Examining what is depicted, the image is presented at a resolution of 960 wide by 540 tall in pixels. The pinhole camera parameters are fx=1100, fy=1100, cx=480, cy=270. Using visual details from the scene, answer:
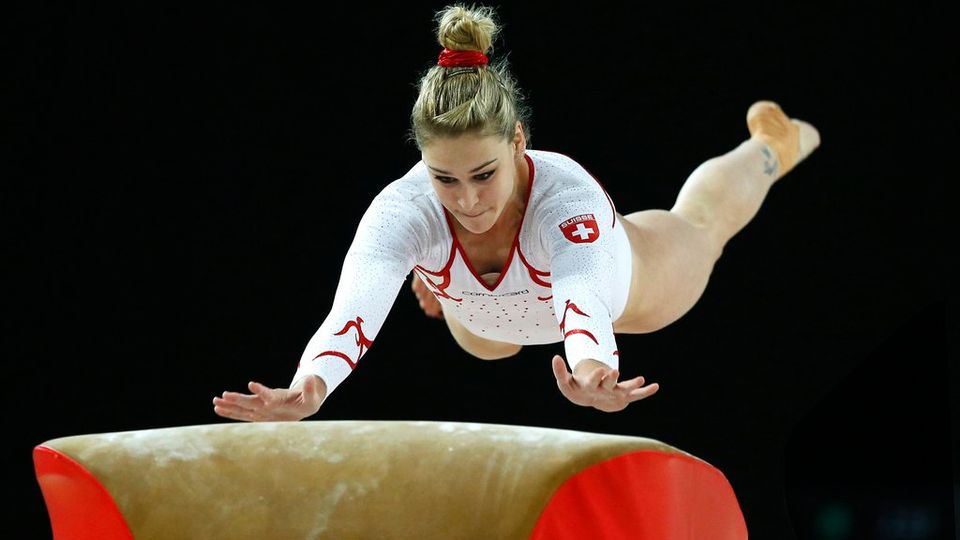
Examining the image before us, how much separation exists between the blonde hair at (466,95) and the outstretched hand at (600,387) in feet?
2.40

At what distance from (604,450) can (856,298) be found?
388cm

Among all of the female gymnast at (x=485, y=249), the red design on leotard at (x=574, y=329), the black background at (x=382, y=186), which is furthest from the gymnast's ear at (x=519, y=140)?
the black background at (x=382, y=186)

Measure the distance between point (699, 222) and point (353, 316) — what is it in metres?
1.63

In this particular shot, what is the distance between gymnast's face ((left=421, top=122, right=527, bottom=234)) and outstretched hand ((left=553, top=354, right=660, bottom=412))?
66 cm

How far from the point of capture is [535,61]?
5449 millimetres

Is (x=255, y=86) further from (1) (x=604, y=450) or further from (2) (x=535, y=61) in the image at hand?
(1) (x=604, y=450)

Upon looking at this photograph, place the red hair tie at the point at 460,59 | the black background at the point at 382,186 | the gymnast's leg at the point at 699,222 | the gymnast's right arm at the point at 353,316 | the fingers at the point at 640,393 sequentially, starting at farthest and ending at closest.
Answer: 1. the black background at the point at 382,186
2. the gymnast's leg at the point at 699,222
3. the red hair tie at the point at 460,59
4. the gymnast's right arm at the point at 353,316
5. the fingers at the point at 640,393

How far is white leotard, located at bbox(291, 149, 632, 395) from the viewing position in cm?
255

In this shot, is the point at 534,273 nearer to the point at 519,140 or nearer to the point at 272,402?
the point at 519,140

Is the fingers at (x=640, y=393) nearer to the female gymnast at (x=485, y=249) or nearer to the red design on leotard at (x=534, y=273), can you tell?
Result: the female gymnast at (x=485, y=249)

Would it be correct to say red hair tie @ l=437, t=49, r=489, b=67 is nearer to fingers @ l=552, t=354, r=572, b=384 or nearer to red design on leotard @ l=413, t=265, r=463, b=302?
red design on leotard @ l=413, t=265, r=463, b=302

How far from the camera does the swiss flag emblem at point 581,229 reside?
278 centimetres

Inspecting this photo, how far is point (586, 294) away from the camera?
261 cm

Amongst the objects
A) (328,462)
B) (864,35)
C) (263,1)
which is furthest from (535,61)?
(328,462)
